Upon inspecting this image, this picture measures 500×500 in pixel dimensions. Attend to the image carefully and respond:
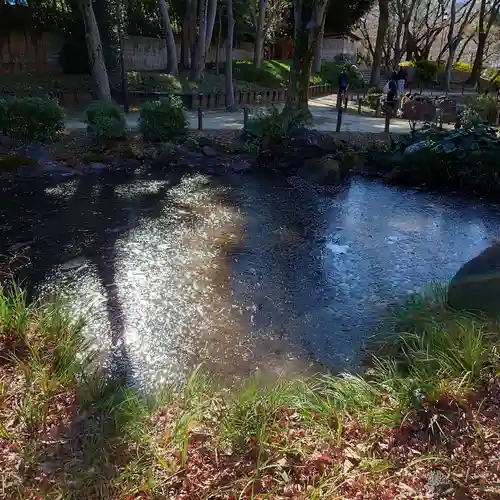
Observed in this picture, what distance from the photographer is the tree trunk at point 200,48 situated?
64.7ft

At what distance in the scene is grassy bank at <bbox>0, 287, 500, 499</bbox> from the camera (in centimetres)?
262

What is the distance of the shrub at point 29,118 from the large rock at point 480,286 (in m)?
10.0

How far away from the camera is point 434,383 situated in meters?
3.21

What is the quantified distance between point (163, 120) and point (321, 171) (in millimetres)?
4272

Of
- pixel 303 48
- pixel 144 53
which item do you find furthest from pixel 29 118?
pixel 144 53

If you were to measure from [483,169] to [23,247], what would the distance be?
9114 millimetres

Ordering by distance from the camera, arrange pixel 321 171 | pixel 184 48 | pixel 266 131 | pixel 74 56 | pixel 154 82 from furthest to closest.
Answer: pixel 184 48 → pixel 74 56 → pixel 154 82 → pixel 266 131 → pixel 321 171

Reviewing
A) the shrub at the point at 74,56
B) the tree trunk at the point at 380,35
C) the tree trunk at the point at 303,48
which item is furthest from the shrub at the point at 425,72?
the shrub at the point at 74,56

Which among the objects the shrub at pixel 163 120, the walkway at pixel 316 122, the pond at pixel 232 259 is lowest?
the pond at pixel 232 259

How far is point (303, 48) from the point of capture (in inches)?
563

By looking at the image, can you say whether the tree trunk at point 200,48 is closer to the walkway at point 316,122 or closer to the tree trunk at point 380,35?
the walkway at point 316,122

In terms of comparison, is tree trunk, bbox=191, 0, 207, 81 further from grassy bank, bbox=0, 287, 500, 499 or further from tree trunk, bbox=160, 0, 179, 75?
grassy bank, bbox=0, 287, 500, 499

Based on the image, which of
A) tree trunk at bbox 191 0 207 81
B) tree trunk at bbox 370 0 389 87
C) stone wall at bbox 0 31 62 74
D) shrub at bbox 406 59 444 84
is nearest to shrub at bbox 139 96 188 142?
tree trunk at bbox 191 0 207 81

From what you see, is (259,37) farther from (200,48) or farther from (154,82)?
(154,82)
